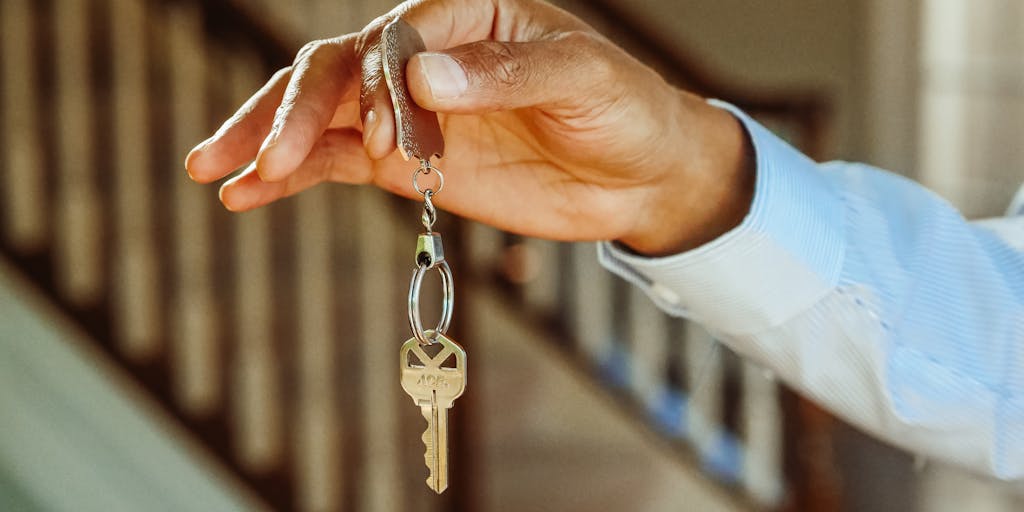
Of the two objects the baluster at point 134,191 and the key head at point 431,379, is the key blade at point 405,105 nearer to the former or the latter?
the key head at point 431,379

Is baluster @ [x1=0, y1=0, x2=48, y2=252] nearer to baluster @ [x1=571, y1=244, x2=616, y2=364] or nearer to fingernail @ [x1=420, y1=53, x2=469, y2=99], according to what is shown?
baluster @ [x1=571, y1=244, x2=616, y2=364]

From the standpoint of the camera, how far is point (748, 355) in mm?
1244

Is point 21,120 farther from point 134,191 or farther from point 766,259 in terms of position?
point 766,259

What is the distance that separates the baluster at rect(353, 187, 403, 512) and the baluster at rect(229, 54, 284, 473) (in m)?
0.28

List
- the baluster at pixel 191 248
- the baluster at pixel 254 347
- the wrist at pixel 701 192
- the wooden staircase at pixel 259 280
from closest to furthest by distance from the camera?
1. the wrist at pixel 701 192
2. the wooden staircase at pixel 259 280
3. the baluster at pixel 254 347
4. the baluster at pixel 191 248

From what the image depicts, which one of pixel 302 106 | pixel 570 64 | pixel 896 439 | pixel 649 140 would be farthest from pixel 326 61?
pixel 896 439

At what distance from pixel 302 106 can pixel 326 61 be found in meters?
0.08

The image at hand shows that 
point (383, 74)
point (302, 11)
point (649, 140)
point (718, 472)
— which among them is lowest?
point (718, 472)

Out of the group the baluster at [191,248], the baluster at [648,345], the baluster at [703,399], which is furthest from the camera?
the baluster at [648,345]

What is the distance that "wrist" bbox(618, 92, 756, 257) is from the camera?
112cm

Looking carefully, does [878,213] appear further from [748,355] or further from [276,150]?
[276,150]

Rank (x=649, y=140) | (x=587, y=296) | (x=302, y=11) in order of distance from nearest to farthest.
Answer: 1. (x=649, y=140)
2. (x=587, y=296)
3. (x=302, y=11)

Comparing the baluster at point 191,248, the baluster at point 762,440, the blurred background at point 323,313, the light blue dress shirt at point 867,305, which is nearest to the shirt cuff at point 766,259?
the light blue dress shirt at point 867,305

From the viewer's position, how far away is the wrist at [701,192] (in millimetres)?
1119
